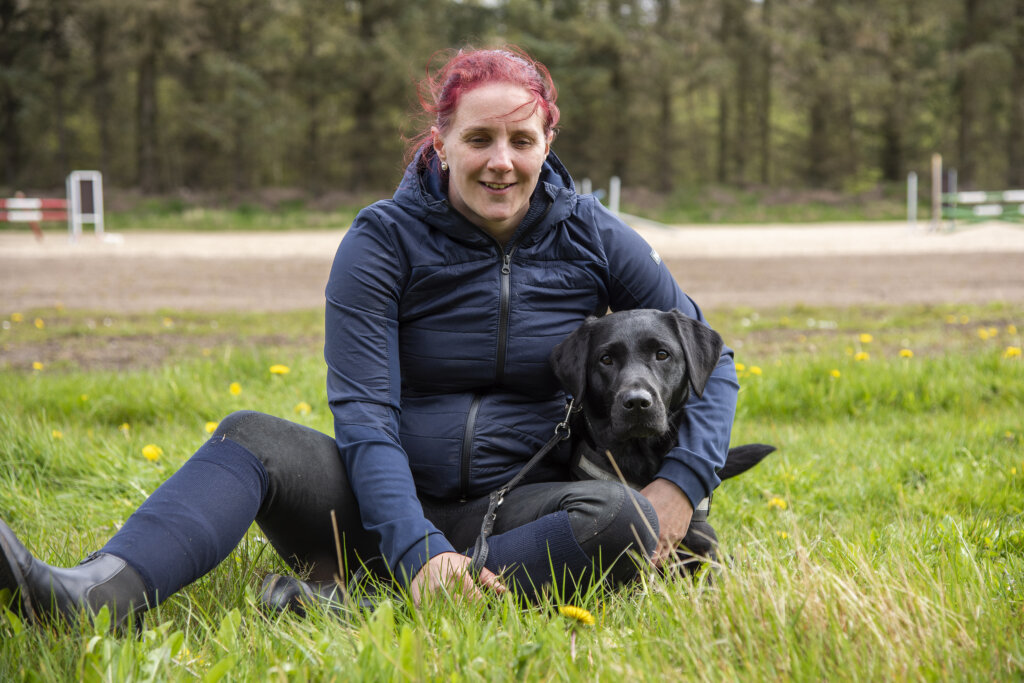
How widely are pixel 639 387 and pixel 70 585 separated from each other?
4.90 feet

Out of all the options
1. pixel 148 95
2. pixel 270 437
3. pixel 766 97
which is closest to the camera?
pixel 270 437

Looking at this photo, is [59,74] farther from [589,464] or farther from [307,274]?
[589,464]

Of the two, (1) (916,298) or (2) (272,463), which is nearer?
(2) (272,463)

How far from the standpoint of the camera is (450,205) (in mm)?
2578

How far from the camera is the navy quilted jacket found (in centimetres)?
247

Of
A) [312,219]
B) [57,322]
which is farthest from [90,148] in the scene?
[57,322]

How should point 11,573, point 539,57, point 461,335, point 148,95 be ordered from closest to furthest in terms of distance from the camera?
point 11,573
point 461,335
point 148,95
point 539,57

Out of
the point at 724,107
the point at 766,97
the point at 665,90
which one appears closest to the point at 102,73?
the point at 665,90

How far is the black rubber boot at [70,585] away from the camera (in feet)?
5.85

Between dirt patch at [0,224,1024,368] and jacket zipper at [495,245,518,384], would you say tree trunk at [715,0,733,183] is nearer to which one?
dirt patch at [0,224,1024,368]

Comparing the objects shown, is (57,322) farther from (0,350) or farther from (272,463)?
(272,463)

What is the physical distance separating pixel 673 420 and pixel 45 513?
2210mm

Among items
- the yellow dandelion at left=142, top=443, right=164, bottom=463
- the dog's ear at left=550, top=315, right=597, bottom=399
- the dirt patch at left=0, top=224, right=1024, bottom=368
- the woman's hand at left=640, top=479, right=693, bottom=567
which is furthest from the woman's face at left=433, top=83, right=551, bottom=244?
the dirt patch at left=0, top=224, right=1024, bottom=368

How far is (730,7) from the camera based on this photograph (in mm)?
34750
